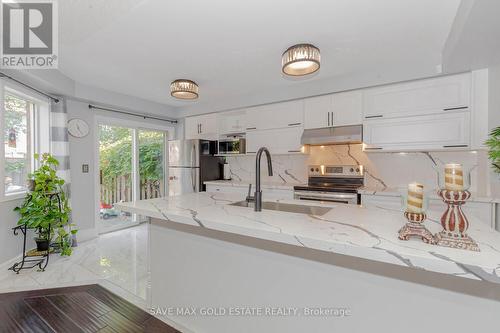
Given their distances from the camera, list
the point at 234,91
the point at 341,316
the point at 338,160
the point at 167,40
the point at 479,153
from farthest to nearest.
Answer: the point at 234,91
the point at 338,160
the point at 479,153
the point at 167,40
the point at 341,316

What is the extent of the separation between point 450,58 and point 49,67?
166 inches

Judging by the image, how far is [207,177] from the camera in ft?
14.8

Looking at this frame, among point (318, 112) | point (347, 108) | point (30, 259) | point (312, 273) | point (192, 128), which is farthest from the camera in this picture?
point (192, 128)

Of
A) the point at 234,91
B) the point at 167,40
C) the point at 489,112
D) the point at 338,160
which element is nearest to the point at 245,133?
the point at 234,91

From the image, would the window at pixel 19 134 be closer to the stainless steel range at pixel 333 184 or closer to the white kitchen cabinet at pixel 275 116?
the white kitchen cabinet at pixel 275 116

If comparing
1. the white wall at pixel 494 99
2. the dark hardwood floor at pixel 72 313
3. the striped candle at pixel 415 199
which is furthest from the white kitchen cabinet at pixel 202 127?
the striped candle at pixel 415 199

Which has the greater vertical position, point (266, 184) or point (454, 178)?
point (454, 178)

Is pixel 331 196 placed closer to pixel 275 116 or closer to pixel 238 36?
pixel 275 116

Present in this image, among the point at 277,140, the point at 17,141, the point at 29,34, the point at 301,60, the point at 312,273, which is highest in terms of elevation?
the point at 29,34

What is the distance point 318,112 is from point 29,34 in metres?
3.21

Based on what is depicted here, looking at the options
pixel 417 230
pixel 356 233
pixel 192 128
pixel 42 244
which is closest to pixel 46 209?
pixel 42 244

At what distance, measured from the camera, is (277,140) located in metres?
3.82

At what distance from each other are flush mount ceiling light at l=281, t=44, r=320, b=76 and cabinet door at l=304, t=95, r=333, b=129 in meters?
1.24

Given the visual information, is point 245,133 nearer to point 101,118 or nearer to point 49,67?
point 101,118
